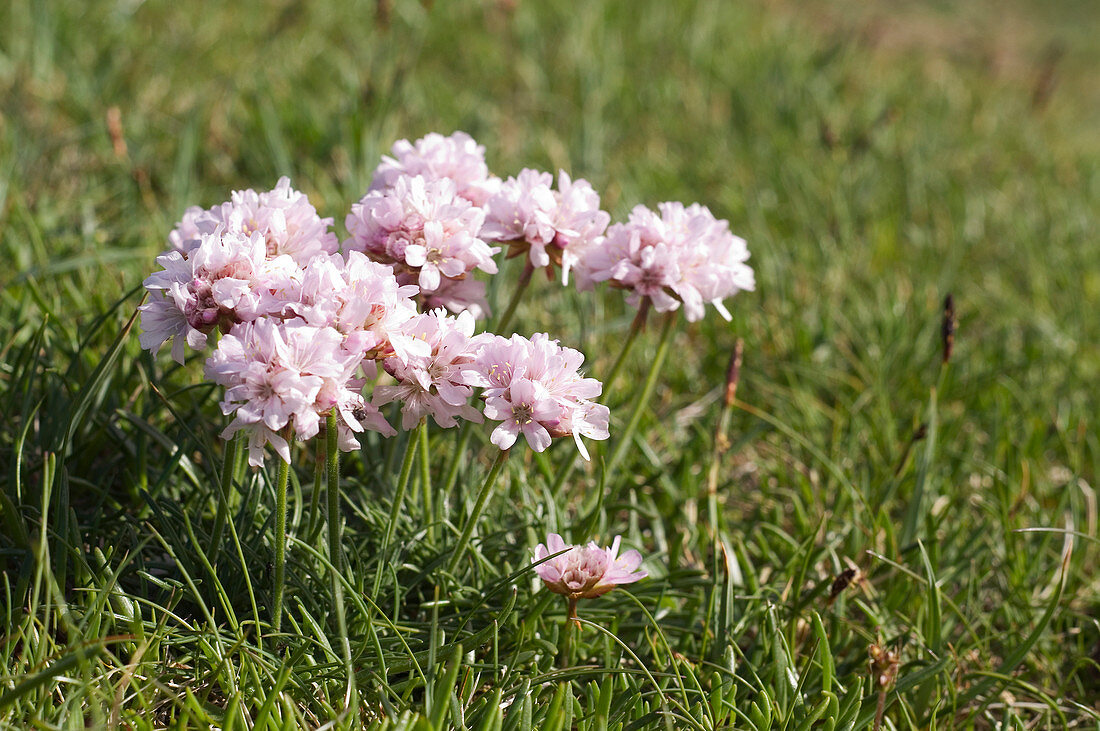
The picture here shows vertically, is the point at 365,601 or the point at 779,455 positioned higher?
the point at 365,601

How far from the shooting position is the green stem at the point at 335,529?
1668 millimetres

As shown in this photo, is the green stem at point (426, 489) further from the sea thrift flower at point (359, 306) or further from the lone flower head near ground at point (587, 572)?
the sea thrift flower at point (359, 306)

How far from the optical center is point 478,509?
186cm

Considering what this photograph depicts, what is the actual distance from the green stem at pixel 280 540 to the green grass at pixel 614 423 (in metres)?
0.05

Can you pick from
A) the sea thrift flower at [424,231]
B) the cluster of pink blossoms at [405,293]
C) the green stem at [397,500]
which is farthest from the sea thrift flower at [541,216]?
the green stem at [397,500]

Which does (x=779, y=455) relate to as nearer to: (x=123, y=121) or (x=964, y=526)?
(x=964, y=526)

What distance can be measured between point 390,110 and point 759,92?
8.69 ft

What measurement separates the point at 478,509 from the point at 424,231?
0.54 meters

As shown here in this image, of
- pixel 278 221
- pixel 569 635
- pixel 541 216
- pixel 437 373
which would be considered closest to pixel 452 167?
pixel 541 216

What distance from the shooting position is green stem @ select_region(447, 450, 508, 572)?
1785mm

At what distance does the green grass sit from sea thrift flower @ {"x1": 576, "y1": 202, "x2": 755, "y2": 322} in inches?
18.9

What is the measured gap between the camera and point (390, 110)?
152 inches

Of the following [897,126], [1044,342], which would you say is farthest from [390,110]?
[897,126]

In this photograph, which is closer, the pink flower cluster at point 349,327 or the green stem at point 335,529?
the pink flower cluster at point 349,327
